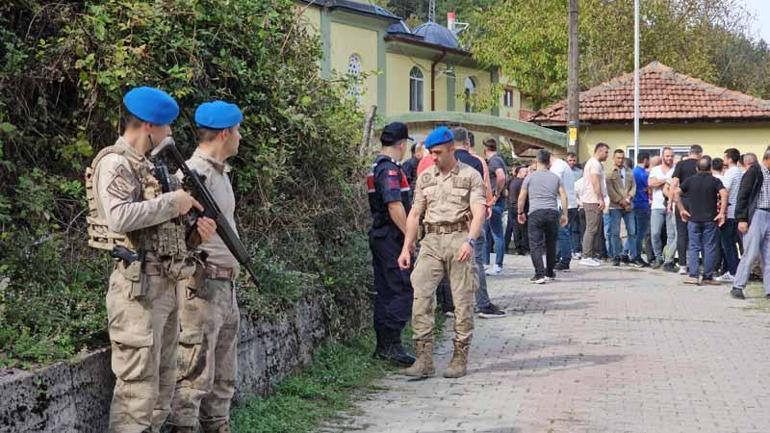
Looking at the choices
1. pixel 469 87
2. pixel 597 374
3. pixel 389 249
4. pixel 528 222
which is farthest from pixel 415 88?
pixel 597 374

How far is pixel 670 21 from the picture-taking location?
124 ft

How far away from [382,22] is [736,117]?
16.5 meters

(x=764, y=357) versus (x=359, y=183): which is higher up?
(x=359, y=183)

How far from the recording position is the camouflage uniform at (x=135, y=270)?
174 inches

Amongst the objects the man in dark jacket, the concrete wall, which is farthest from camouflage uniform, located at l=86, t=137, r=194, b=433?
the concrete wall

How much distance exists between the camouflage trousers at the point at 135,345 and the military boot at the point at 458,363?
143 inches

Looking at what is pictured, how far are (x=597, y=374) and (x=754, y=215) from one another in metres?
5.48

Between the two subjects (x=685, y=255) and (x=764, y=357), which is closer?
(x=764, y=357)

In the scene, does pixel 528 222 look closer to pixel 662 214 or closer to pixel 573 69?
pixel 662 214

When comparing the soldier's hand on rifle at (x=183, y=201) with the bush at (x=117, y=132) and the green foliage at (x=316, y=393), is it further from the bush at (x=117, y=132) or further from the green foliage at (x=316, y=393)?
the green foliage at (x=316, y=393)

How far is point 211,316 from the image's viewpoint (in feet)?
17.0

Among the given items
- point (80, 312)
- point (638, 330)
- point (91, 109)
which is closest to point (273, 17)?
point (91, 109)

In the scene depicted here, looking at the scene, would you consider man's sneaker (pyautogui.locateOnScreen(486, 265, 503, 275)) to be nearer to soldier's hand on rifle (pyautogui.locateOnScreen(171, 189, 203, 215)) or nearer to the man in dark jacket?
the man in dark jacket

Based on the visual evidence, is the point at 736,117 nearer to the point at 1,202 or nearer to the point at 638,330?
the point at 638,330
